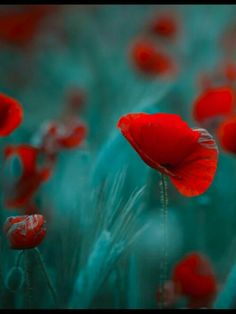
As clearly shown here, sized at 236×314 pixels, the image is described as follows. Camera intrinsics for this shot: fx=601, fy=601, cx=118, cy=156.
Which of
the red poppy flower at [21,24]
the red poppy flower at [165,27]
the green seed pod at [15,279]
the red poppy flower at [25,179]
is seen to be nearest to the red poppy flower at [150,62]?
the red poppy flower at [165,27]

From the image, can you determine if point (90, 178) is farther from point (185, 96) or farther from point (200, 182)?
point (185, 96)

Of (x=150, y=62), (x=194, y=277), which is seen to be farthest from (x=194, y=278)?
(x=150, y=62)

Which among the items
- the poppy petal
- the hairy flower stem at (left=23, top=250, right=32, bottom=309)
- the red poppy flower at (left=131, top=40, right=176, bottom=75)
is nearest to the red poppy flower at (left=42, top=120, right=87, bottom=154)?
the poppy petal

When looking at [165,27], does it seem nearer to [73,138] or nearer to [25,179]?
[73,138]

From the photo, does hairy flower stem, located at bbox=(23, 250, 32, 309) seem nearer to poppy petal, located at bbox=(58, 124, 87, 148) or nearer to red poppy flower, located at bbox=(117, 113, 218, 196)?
red poppy flower, located at bbox=(117, 113, 218, 196)
